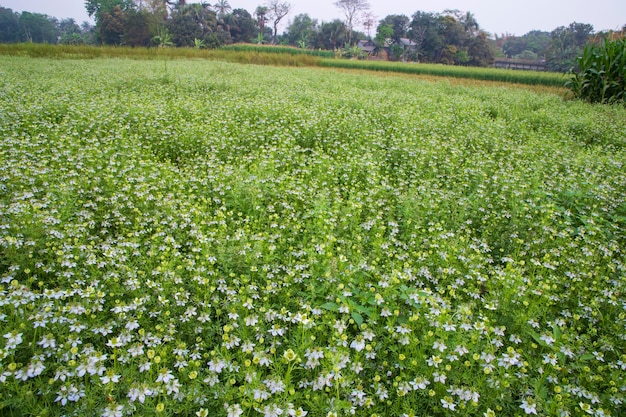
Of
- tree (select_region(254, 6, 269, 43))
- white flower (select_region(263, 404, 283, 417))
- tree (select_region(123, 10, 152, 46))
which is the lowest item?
white flower (select_region(263, 404, 283, 417))

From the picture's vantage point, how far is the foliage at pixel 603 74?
43.1 ft

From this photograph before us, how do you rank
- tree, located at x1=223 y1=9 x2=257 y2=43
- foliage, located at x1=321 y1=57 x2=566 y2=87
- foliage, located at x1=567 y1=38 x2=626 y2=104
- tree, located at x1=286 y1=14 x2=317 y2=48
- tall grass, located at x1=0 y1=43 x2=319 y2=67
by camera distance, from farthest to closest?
tree, located at x1=286 y1=14 x2=317 y2=48
tree, located at x1=223 y1=9 x2=257 y2=43
foliage, located at x1=321 y1=57 x2=566 y2=87
tall grass, located at x1=0 y1=43 x2=319 y2=67
foliage, located at x1=567 y1=38 x2=626 y2=104

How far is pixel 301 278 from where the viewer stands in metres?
3.30

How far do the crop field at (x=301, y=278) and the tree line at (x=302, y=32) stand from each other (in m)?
52.7

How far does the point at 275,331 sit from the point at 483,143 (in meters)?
7.18

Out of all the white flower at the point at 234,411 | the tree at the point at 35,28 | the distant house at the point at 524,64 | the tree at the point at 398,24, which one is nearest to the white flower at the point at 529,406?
the white flower at the point at 234,411

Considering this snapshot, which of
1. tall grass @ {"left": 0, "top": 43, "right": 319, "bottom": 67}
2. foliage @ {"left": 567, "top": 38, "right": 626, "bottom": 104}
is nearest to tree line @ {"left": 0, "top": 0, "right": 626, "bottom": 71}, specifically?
tall grass @ {"left": 0, "top": 43, "right": 319, "bottom": 67}

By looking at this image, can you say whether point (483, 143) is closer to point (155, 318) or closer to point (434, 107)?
point (434, 107)

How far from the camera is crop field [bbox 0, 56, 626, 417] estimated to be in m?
2.31

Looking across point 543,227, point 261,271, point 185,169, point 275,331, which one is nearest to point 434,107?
point 543,227

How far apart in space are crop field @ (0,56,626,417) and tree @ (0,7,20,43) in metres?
119

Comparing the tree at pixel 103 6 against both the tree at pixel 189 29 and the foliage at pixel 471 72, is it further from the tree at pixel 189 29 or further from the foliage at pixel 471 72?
the foliage at pixel 471 72

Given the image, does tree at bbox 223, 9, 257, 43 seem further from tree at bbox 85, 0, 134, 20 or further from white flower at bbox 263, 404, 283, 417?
white flower at bbox 263, 404, 283, 417

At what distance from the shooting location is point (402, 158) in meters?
6.82
